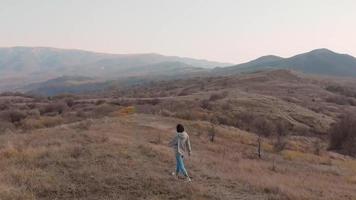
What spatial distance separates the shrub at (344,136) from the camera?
Answer: 42969 mm

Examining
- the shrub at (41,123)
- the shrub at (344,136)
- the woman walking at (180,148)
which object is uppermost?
the woman walking at (180,148)

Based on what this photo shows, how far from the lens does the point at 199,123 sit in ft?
123

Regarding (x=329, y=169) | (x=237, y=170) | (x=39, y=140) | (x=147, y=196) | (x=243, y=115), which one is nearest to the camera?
(x=147, y=196)

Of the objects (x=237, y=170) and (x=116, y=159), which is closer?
(x=116, y=159)

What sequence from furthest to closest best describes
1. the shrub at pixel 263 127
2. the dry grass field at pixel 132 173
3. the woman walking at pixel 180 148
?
the shrub at pixel 263 127 < the woman walking at pixel 180 148 < the dry grass field at pixel 132 173

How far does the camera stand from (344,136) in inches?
1738

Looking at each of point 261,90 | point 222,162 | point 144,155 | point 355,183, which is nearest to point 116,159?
point 144,155

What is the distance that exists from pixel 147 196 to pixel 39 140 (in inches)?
403

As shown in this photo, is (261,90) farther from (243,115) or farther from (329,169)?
(329,169)

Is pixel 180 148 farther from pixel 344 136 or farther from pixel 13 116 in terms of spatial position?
pixel 13 116

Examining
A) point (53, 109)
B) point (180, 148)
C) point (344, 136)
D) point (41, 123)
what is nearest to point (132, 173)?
point (180, 148)

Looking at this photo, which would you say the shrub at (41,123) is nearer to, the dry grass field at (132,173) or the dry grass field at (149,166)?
the dry grass field at (149,166)

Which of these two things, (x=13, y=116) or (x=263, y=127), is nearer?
(x=13, y=116)

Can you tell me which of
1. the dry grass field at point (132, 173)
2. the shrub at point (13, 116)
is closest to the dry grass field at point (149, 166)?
the dry grass field at point (132, 173)
